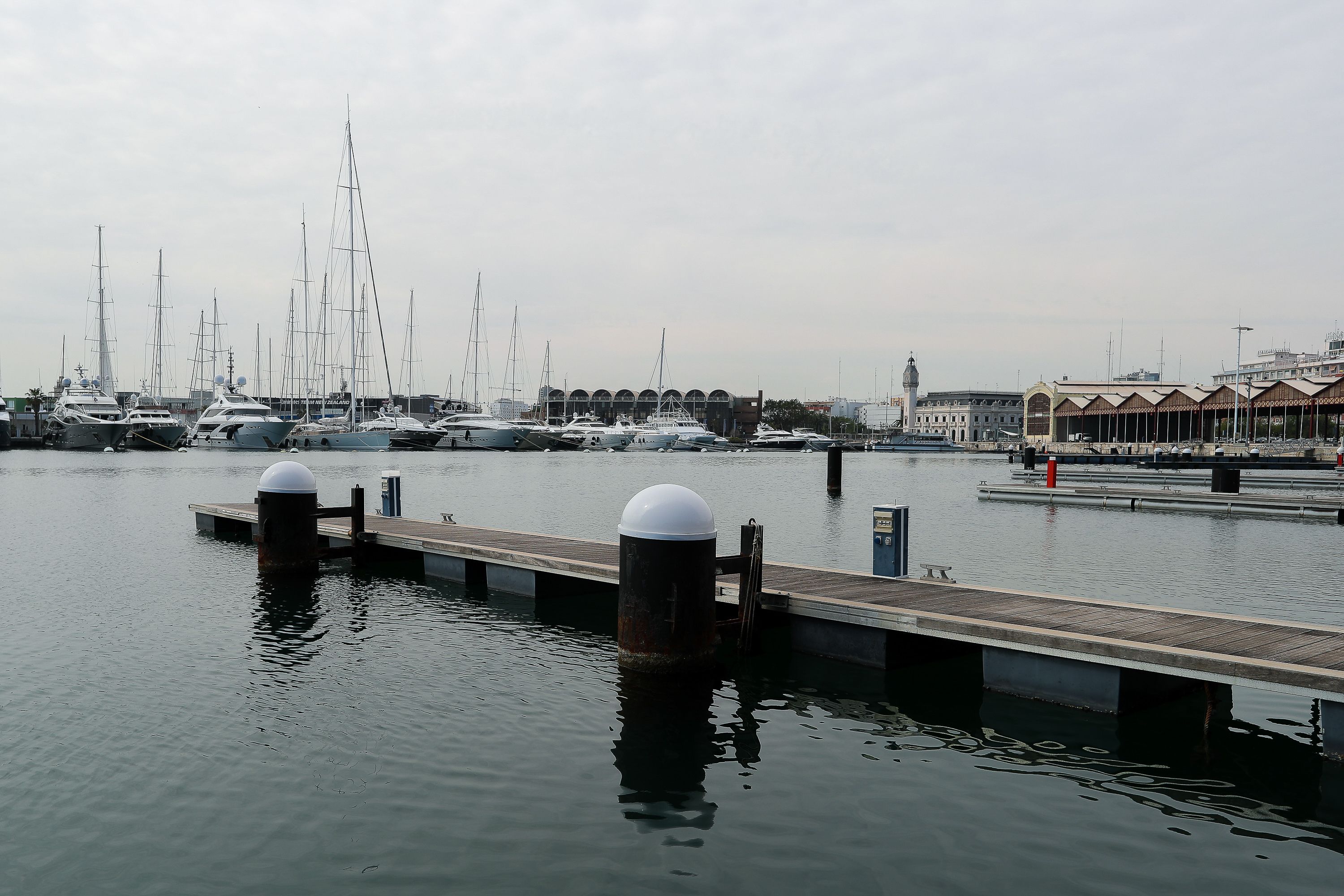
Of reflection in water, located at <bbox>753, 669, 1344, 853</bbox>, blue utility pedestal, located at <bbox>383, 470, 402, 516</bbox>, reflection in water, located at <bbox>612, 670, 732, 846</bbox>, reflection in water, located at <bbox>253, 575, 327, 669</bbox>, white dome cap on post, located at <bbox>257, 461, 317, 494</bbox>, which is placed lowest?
reflection in water, located at <bbox>253, 575, 327, 669</bbox>

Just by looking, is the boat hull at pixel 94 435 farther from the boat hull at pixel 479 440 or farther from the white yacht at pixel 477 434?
the boat hull at pixel 479 440

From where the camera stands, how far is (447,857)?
7055 millimetres

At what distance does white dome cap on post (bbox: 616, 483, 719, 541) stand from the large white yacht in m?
108

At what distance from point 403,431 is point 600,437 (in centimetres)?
3048

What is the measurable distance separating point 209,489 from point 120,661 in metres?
38.0

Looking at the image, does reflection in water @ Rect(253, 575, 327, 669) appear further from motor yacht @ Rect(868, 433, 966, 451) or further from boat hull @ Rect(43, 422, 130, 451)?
motor yacht @ Rect(868, 433, 966, 451)

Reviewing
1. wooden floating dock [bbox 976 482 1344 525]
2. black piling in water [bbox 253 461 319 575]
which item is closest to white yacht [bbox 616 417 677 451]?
wooden floating dock [bbox 976 482 1344 525]

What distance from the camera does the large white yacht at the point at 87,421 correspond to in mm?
101250

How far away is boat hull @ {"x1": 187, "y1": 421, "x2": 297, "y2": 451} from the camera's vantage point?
3922 inches

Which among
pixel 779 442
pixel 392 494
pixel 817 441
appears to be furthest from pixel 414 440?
pixel 392 494

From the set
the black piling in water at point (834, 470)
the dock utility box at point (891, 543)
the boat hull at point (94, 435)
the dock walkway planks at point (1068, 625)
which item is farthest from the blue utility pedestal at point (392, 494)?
the boat hull at point (94, 435)

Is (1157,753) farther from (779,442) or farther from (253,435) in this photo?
(779,442)

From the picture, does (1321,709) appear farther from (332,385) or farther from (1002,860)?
(332,385)

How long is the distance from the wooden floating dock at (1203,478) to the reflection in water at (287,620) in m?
38.6
